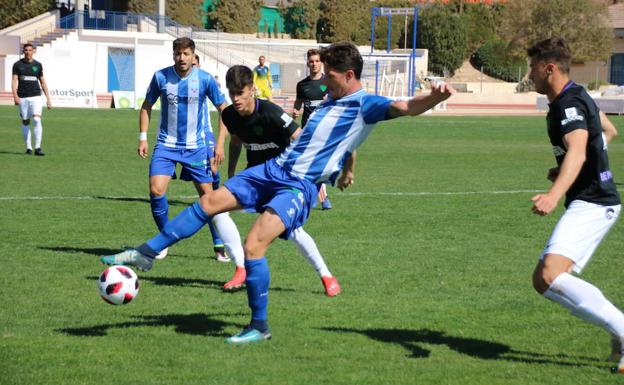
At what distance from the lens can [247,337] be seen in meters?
6.05

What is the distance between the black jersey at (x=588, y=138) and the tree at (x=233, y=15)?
63242 millimetres

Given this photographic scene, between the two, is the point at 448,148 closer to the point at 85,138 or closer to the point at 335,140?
the point at 85,138

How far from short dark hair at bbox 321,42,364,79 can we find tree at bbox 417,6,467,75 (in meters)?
64.4

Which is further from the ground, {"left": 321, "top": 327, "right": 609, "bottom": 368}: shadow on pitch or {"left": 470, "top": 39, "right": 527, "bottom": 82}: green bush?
{"left": 470, "top": 39, "right": 527, "bottom": 82}: green bush

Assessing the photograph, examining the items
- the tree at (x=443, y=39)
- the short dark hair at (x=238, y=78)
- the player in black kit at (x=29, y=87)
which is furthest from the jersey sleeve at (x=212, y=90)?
the tree at (x=443, y=39)

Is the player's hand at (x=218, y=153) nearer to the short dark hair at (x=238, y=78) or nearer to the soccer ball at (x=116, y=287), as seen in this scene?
the short dark hair at (x=238, y=78)

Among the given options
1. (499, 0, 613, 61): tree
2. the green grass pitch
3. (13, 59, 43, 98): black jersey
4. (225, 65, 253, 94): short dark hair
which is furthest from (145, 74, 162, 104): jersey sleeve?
(499, 0, 613, 61): tree

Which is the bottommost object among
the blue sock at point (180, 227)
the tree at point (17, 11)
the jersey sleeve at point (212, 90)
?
the blue sock at point (180, 227)

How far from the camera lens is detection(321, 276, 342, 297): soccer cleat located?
7.59 m

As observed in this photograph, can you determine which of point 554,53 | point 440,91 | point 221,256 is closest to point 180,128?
point 221,256

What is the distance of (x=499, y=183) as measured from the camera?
16062 millimetres

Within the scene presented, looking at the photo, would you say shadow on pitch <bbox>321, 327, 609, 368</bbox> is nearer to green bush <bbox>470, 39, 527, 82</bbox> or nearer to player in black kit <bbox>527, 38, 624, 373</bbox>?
player in black kit <bbox>527, 38, 624, 373</bbox>

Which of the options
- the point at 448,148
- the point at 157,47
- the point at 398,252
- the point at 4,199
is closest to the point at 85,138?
the point at 448,148

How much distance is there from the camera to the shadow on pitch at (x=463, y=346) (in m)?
5.84
